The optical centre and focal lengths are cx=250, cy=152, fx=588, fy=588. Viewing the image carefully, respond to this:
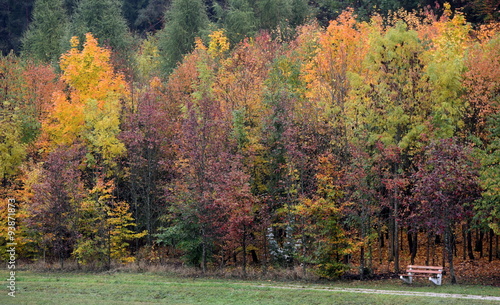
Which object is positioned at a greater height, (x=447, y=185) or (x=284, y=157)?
(x=284, y=157)

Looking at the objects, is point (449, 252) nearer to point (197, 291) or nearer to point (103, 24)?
point (197, 291)

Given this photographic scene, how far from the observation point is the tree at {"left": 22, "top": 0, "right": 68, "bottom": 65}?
6450 cm

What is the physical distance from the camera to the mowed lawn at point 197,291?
76.8 feet

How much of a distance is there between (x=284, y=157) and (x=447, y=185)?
8955 mm

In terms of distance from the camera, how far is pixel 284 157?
32.2 m

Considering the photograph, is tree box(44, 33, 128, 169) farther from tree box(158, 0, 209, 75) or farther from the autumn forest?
tree box(158, 0, 209, 75)

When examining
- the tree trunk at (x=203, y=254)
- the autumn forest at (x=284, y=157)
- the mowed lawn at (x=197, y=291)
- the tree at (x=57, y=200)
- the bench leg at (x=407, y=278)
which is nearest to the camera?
the mowed lawn at (x=197, y=291)

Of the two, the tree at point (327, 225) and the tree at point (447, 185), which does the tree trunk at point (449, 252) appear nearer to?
the tree at point (447, 185)

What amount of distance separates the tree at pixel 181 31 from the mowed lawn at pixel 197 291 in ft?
100

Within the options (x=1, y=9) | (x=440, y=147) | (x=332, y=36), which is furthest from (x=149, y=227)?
(x=1, y=9)

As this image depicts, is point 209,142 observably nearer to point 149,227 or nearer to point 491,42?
point 149,227

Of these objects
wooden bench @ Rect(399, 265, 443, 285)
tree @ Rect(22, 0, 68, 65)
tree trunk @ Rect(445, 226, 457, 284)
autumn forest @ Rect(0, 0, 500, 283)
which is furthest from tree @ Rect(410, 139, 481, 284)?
tree @ Rect(22, 0, 68, 65)

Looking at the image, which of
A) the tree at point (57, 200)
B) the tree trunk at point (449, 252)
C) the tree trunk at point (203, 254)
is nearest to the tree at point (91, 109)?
the tree at point (57, 200)

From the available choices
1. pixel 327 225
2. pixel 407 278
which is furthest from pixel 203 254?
pixel 407 278
